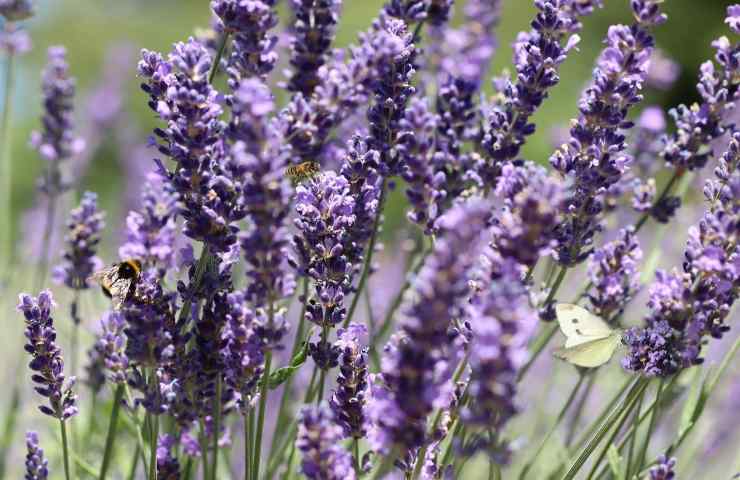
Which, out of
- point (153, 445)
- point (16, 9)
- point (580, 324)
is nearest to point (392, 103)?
point (580, 324)

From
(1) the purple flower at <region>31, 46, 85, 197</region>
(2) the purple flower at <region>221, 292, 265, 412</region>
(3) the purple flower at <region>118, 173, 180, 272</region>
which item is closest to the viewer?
(3) the purple flower at <region>118, 173, 180, 272</region>

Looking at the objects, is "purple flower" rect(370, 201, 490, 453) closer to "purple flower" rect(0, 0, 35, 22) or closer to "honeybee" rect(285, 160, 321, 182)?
"honeybee" rect(285, 160, 321, 182)

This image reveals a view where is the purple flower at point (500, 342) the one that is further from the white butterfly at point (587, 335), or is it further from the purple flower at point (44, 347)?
the purple flower at point (44, 347)

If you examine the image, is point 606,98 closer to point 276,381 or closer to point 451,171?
point 451,171

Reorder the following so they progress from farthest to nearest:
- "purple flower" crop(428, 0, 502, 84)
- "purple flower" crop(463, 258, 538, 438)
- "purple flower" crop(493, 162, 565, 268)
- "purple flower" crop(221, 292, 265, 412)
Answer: "purple flower" crop(428, 0, 502, 84) < "purple flower" crop(221, 292, 265, 412) < "purple flower" crop(493, 162, 565, 268) < "purple flower" crop(463, 258, 538, 438)

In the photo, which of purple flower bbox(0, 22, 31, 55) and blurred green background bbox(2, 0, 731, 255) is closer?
purple flower bbox(0, 22, 31, 55)

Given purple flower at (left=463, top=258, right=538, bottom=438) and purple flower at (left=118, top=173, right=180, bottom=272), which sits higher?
purple flower at (left=118, top=173, right=180, bottom=272)

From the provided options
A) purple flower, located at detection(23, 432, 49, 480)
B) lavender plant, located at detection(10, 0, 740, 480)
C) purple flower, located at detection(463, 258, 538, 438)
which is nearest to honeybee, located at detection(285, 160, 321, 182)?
lavender plant, located at detection(10, 0, 740, 480)

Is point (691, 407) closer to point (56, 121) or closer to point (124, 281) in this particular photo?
point (124, 281)

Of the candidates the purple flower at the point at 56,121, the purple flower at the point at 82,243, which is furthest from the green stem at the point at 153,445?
the purple flower at the point at 56,121
